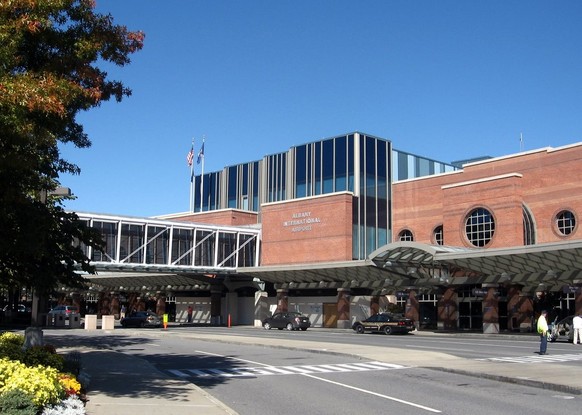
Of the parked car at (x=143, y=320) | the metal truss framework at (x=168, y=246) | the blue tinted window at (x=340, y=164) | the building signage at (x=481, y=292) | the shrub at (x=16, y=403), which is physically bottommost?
the parked car at (x=143, y=320)

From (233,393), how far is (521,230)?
39.2m

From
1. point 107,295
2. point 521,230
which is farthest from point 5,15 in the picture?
point 107,295

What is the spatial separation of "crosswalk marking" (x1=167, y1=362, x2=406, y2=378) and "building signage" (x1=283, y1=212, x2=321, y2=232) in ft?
140

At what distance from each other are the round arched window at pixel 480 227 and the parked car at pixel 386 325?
11.3m

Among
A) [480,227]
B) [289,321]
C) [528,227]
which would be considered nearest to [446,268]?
[480,227]

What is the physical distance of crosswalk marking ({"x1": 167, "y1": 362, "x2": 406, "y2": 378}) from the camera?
59.2 ft

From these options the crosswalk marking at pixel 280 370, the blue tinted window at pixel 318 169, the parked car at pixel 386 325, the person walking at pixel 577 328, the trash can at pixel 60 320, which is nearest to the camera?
the crosswalk marking at pixel 280 370

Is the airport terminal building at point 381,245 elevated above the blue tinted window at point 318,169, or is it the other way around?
the blue tinted window at point 318,169

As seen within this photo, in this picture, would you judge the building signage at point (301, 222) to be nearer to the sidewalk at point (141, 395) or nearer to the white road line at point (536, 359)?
the white road line at point (536, 359)

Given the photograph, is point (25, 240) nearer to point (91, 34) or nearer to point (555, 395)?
point (91, 34)

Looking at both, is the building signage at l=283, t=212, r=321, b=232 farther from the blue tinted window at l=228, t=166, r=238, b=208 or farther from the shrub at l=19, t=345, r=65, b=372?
the shrub at l=19, t=345, r=65, b=372

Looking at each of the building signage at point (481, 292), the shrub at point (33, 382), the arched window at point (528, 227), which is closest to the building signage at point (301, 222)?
the arched window at point (528, 227)

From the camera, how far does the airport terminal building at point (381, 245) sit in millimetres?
45219

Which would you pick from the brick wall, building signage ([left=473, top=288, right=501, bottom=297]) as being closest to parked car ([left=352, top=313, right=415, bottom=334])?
building signage ([left=473, top=288, right=501, bottom=297])
